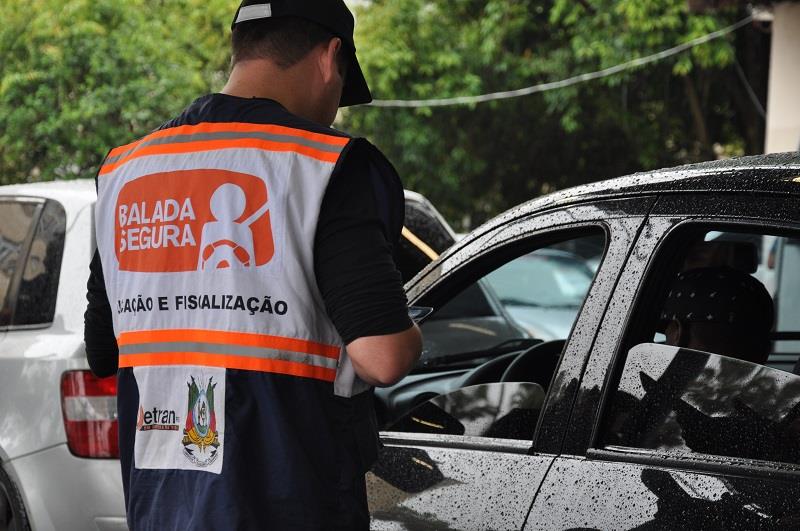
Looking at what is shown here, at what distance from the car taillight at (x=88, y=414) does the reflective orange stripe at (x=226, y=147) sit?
1.86 m

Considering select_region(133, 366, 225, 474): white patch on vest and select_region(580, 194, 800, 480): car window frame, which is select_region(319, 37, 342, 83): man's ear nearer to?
select_region(133, 366, 225, 474): white patch on vest

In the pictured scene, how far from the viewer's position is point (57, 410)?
→ 382 centimetres

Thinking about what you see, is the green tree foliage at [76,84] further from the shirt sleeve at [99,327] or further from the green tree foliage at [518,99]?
the shirt sleeve at [99,327]

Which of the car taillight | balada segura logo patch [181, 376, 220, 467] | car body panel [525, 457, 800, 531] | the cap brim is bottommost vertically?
the car taillight

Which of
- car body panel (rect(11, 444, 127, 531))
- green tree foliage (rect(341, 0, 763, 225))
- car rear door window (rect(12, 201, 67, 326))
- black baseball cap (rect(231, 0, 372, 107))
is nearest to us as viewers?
black baseball cap (rect(231, 0, 372, 107))

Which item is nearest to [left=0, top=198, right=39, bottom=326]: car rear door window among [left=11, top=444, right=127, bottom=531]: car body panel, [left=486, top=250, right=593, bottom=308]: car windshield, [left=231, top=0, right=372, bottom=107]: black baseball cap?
[left=11, top=444, right=127, bottom=531]: car body panel

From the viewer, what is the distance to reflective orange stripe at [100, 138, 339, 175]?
189 cm

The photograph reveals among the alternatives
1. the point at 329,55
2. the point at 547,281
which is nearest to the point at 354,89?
the point at 329,55

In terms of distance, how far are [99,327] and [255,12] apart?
647 mm

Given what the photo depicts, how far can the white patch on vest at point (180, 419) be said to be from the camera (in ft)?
A: 6.18

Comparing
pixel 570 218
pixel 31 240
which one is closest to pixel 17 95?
pixel 31 240

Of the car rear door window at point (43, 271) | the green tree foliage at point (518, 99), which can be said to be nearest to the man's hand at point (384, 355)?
the car rear door window at point (43, 271)

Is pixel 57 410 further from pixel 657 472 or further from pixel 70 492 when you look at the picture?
pixel 657 472

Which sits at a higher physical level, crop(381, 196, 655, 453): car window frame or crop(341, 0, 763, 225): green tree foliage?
crop(341, 0, 763, 225): green tree foliage
